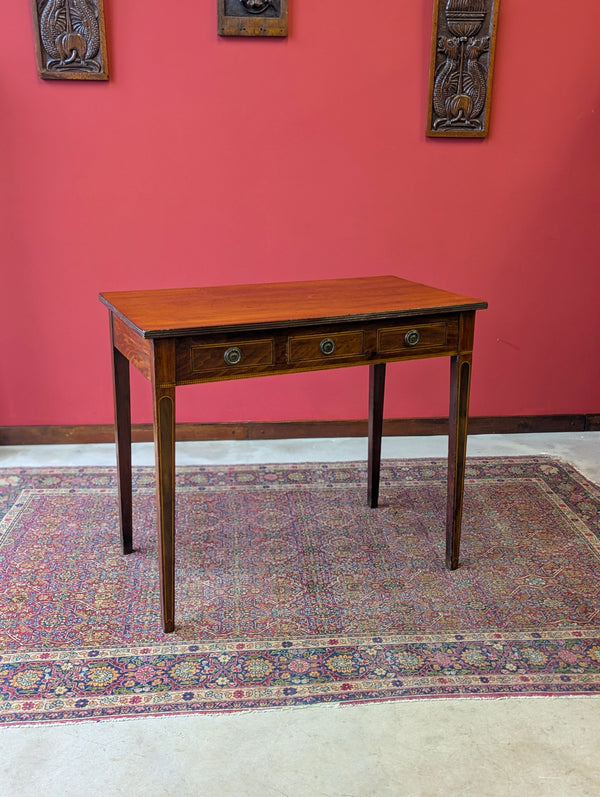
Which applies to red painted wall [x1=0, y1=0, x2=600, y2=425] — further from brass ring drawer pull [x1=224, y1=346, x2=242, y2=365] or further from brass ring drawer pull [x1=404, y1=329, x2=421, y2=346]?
brass ring drawer pull [x1=224, y1=346, x2=242, y2=365]

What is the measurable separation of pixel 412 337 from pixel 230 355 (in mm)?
585

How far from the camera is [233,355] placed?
79.6 inches

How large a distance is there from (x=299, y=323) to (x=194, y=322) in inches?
11.4

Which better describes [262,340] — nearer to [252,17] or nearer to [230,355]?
[230,355]

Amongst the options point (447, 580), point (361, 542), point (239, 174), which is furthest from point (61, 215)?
point (447, 580)

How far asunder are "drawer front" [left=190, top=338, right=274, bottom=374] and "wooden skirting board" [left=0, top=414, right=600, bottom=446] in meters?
1.72

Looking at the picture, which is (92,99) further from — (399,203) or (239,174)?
(399,203)

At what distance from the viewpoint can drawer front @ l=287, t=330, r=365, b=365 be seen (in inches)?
83.0

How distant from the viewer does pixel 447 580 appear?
2.46m

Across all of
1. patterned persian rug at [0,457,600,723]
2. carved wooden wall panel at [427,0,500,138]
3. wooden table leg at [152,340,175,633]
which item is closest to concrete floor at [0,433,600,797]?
patterned persian rug at [0,457,600,723]

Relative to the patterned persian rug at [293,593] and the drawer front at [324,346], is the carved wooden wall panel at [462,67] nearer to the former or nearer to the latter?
the patterned persian rug at [293,593]

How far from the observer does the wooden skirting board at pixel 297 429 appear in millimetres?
3684

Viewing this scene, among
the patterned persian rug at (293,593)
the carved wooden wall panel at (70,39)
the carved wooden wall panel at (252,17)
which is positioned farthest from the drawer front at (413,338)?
the carved wooden wall panel at (70,39)

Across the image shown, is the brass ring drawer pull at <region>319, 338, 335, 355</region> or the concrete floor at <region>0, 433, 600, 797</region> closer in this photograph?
the concrete floor at <region>0, 433, 600, 797</region>
